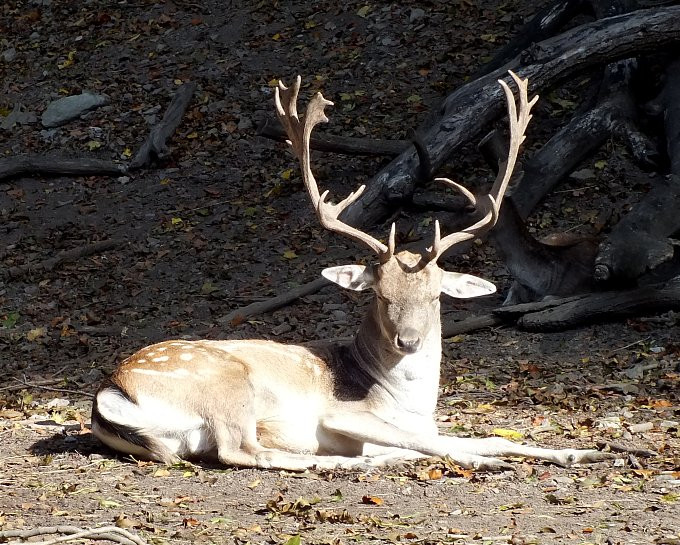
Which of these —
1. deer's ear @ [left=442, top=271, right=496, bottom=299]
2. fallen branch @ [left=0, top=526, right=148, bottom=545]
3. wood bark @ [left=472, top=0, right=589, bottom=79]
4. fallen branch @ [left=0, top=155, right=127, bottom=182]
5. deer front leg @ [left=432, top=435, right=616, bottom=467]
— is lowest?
deer front leg @ [left=432, top=435, right=616, bottom=467]

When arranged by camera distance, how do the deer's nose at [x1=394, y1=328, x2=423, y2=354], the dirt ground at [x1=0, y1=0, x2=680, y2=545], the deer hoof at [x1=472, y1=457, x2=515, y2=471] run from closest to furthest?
the dirt ground at [x1=0, y1=0, x2=680, y2=545] < the deer hoof at [x1=472, y1=457, x2=515, y2=471] < the deer's nose at [x1=394, y1=328, x2=423, y2=354]

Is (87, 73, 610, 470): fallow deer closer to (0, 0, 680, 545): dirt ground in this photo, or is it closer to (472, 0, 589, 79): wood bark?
(0, 0, 680, 545): dirt ground

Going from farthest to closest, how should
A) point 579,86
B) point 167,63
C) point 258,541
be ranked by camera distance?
point 167,63 < point 579,86 < point 258,541

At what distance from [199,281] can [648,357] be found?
434 centimetres

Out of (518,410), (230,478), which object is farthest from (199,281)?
(230,478)

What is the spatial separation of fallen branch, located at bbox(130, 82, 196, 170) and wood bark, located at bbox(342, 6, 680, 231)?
119 inches

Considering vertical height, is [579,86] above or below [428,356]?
above

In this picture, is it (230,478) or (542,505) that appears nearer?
(542,505)

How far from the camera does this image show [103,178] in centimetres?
1200

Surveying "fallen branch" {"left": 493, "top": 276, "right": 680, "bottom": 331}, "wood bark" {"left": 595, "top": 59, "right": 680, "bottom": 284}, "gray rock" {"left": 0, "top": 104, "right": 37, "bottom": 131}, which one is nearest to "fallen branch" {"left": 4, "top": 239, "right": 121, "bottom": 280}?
"gray rock" {"left": 0, "top": 104, "right": 37, "bottom": 131}

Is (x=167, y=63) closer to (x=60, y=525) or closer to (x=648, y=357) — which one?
(x=648, y=357)

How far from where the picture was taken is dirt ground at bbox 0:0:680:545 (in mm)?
4574

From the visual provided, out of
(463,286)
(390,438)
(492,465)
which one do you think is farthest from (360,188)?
(492,465)

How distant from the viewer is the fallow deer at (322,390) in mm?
5484
